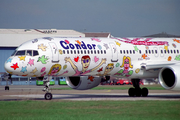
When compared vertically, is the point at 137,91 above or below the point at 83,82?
below

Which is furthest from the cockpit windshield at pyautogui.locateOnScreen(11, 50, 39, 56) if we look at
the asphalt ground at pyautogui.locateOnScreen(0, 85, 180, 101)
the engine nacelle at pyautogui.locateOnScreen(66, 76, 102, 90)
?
the engine nacelle at pyautogui.locateOnScreen(66, 76, 102, 90)

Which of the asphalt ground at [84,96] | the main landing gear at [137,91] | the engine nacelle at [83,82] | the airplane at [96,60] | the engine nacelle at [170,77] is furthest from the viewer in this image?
the main landing gear at [137,91]

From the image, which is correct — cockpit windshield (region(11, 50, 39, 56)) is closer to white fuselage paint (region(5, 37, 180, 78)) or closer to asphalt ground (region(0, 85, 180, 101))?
white fuselage paint (region(5, 37, 180, 78))

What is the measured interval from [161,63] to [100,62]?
6013mm

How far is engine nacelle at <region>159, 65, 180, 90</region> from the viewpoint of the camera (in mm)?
26922

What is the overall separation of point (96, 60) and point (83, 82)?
125 inches

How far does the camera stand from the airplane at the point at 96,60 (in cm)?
2666

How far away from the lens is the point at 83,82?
31.0 metres

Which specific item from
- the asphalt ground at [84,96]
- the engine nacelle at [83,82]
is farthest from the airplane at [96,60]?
the asphalt ground at [84,96]

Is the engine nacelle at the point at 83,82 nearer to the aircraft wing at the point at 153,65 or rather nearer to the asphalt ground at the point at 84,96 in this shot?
the asphalt ground at the point at 84,96

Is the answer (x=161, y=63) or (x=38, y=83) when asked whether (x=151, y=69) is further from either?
(x=38, y=83)

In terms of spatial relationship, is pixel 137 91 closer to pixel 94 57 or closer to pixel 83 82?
pixel 83 82

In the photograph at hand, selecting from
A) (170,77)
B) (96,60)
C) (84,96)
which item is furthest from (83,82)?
(170,77)

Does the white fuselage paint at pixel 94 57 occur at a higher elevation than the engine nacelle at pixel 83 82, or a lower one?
higher
